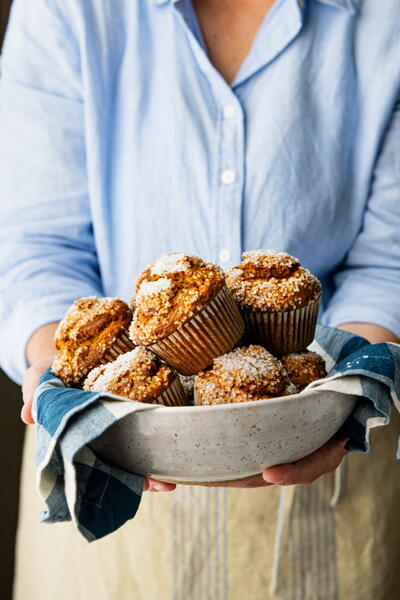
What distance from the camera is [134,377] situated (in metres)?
0.96

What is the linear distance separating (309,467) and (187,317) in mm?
265

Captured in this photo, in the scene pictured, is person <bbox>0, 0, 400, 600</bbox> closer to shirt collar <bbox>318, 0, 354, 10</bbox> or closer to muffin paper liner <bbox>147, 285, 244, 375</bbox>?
shirt collar <bbox>318, 0, 354, 10</bbox>

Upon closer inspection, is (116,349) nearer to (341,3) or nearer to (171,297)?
(171,297)

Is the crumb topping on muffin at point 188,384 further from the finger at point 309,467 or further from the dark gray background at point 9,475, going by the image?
the dark gray background at point 9,475

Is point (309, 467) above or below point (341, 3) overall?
below

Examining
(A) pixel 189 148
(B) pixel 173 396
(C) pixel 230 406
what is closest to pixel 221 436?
(C) pixel 230 406

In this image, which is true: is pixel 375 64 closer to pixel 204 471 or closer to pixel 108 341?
pixel 108 341

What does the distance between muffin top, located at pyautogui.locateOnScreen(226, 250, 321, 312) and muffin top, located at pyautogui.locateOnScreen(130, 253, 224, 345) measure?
73 mm

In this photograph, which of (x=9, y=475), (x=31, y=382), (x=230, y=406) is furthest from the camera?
(x=9, y=475)

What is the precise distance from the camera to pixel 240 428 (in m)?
0.82

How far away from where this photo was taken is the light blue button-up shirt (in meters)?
1.44

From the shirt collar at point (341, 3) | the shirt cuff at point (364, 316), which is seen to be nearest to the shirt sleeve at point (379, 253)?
the shirt cuff at point (364, 316)

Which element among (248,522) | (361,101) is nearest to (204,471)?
(248,522)

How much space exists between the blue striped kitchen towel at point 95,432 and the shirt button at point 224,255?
515mm
